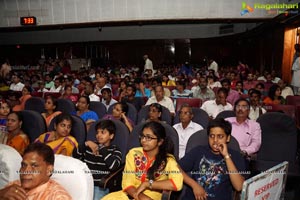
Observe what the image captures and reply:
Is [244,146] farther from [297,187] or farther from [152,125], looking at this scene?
[152,125]

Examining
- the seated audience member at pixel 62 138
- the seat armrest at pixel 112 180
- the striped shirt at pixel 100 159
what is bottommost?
the seat armrest at pixel 112 180

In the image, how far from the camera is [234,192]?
223cm

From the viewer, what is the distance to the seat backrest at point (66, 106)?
15.7 feet

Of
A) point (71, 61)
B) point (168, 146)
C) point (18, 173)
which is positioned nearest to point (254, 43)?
point (71, 61)

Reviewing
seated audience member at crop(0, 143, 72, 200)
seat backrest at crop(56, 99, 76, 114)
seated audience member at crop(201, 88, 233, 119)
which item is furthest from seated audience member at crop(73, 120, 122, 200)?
seated audience member at crop(201, 88, 233, 119)

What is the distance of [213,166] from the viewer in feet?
7.52

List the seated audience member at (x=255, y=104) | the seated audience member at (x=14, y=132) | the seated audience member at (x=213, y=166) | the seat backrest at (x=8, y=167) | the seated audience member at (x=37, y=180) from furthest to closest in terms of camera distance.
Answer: the seated audience member at (x=255, y=104)
the seated audience member at (x=14, y=132)
the seated audience member at (x=213, y=166)
the seat backrest at (x=8, y=167)
the seated audience member at (x=37, y=180)

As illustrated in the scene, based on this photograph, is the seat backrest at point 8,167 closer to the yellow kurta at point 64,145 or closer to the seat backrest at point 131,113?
the yellow kurta at point 64,145

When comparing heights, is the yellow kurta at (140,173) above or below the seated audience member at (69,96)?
below

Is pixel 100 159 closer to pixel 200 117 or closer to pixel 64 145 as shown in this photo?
pixel 64 145

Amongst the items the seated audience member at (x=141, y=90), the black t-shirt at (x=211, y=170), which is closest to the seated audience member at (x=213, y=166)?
the black t-shirt at (x=211, y=170)

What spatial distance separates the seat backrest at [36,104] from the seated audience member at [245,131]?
3248mm

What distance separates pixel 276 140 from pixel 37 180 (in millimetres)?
2562

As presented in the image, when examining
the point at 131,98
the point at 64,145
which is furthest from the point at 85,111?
the point at 64,145
